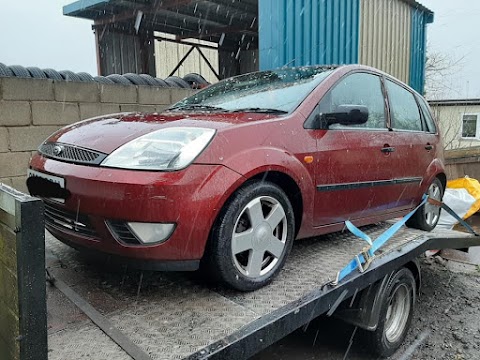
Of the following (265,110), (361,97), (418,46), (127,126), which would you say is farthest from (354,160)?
(418,46)

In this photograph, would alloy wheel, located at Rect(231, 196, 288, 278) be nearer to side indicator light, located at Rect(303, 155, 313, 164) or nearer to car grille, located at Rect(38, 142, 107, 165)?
side indicator light, located at Rect(303, 155, 313, 164)

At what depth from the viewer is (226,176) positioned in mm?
2062

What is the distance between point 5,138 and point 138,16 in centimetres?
578

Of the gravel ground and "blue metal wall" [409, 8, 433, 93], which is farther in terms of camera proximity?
"blue metal wall" [409, 8, 433, 93]

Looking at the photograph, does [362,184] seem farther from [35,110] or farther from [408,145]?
[35,110]

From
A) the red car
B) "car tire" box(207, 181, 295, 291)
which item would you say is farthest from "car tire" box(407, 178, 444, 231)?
"car tire" box(207, 181, 295, 291)

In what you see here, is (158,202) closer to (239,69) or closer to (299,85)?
(299,85)

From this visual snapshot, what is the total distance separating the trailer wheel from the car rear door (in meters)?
0.66

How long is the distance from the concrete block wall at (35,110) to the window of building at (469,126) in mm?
16643

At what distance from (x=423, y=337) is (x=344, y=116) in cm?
219

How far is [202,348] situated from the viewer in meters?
1.70

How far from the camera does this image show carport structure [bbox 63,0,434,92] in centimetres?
701

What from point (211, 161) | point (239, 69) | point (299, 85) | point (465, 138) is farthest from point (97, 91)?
point (465, 138)

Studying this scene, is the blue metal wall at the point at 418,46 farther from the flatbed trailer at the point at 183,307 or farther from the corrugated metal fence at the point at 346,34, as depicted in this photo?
the flatbed trailer at the point at 183,307
